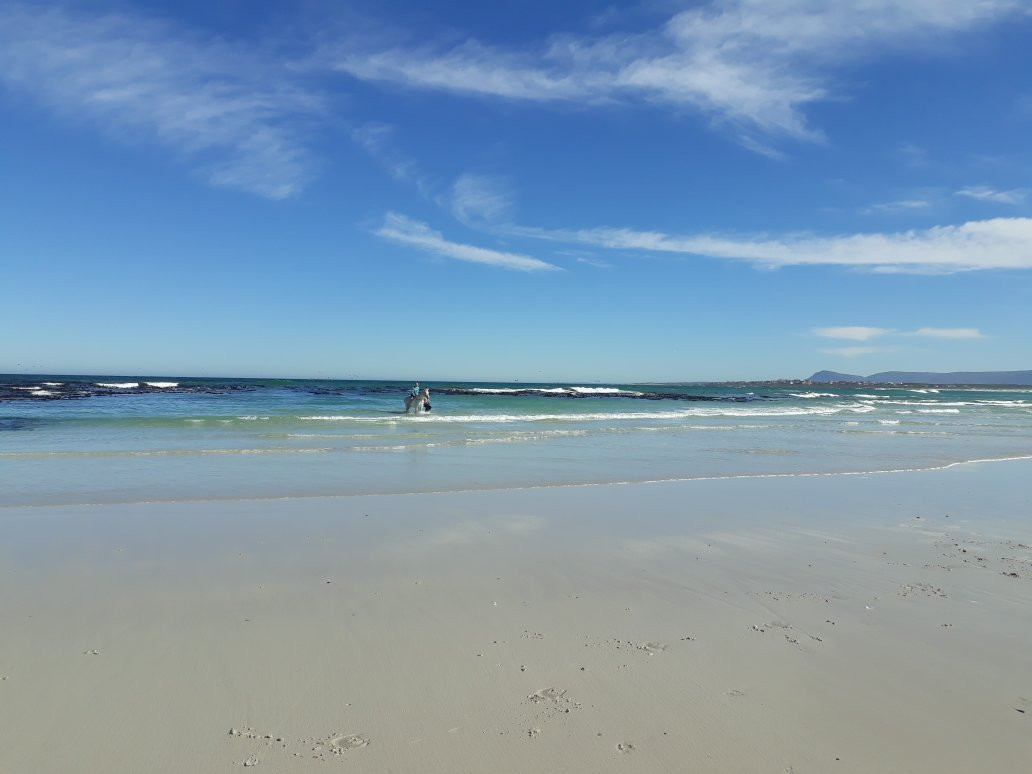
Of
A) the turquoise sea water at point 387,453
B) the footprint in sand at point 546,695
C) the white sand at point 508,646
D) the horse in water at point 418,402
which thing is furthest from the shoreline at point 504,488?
the horse in water at point 418,402

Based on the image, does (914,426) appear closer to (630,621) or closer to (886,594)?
(886,594)

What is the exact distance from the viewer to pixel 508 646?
14.9 ft

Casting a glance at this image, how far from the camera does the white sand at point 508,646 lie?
3.36 metres

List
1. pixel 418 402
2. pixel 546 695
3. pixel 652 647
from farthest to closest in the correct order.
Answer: pixel 418 402 < pixel 652 647 < pixel 546 695

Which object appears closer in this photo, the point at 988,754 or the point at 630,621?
the point at 988,754

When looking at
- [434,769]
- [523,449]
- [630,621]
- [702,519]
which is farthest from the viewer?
[523,449]

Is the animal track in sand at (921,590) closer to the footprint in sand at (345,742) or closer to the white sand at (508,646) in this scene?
the white sand at (508,646)

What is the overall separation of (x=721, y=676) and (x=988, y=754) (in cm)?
138

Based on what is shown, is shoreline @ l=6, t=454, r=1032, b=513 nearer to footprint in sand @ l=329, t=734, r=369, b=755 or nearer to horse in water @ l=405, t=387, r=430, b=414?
footprint in sand @ l=329, t=734, r=369, b=755

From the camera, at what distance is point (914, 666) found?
4277mm

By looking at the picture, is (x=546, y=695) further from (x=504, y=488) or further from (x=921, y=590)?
(x=504, y=488)

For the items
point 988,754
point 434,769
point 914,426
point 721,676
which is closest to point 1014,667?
point 988,754

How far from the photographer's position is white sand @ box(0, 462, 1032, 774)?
3.36 m

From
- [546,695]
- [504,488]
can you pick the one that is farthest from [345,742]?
[504,488]
